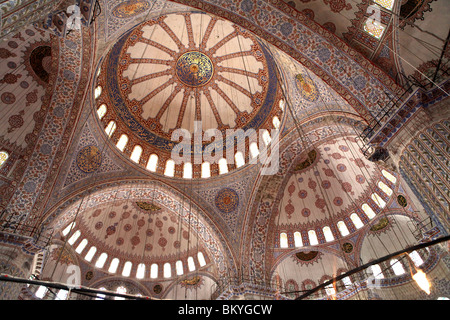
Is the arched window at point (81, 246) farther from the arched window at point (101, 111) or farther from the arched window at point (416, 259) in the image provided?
the arched window at point (416, 259)

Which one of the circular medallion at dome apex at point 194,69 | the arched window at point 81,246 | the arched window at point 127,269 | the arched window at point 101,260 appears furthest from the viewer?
the arched window at point 127,269

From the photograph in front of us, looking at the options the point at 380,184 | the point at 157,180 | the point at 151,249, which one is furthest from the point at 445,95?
the point at 151,249

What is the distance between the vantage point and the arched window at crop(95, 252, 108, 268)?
13438 mm

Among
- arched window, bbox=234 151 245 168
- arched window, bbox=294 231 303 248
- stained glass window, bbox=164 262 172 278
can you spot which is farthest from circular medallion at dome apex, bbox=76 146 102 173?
arched window, bbox=294 231 303 248

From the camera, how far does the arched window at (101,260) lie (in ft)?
44.1

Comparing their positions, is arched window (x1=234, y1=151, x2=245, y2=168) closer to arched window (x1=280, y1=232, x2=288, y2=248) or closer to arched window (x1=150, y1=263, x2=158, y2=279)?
arched window (x1=280, y1=232, x2=288, y2=248)

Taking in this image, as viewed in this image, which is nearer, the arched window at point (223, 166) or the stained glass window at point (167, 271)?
the arched window at point (223, 166)

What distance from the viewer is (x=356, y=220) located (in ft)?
37.0

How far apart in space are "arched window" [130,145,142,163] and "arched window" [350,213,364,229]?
903 cm

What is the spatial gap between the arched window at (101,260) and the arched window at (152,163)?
5.70 metres

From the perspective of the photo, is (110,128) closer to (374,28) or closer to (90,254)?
(90,254)

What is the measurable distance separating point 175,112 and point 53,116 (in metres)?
5.45

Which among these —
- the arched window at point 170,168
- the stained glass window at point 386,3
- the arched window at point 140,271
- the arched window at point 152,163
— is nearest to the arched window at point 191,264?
the arched window at point 140,271

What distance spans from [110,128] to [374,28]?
29.9 ft
